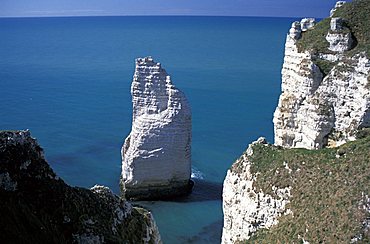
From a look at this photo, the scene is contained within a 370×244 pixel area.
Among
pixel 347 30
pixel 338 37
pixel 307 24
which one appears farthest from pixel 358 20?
pixel 307 24

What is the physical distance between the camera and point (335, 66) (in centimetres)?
2525

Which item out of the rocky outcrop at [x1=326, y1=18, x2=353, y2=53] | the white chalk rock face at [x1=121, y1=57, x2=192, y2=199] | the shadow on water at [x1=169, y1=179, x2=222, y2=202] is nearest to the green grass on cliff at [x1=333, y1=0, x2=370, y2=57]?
the rocky outcrop at [x1=326, y1=18, x2=353, y2=53]

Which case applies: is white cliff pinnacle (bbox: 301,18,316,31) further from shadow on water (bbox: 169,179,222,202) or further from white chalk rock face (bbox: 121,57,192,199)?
shadow on water (bbox: 169,179,222,202)

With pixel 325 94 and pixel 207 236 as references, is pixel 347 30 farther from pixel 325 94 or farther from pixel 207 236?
pixel 207 236

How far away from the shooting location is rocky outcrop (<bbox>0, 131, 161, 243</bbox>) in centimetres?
1252

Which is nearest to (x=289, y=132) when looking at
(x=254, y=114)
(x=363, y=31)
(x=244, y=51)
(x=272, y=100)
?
(x=363, y=31)

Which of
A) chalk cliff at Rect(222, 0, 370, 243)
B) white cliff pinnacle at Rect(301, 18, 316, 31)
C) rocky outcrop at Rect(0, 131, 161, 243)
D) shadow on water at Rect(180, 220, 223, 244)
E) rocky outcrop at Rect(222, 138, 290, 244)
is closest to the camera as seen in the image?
rocky outcrop at Rect(0, 131, 161, 243)

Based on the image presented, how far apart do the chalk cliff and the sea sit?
29.0 ft

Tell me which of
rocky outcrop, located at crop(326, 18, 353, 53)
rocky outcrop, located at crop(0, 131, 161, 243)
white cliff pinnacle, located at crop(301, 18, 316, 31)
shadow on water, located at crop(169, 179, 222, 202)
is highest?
white cliff pinnacle, located at crop(301, 18, 316, 31)

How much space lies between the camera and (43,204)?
13.6 metres

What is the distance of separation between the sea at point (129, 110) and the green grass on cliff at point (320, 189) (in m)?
10.4

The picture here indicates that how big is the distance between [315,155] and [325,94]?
5.69 meters

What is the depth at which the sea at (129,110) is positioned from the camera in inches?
1410

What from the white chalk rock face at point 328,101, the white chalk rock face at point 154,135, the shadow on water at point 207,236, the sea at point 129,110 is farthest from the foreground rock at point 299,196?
the white chalk rock face at point 154,135
